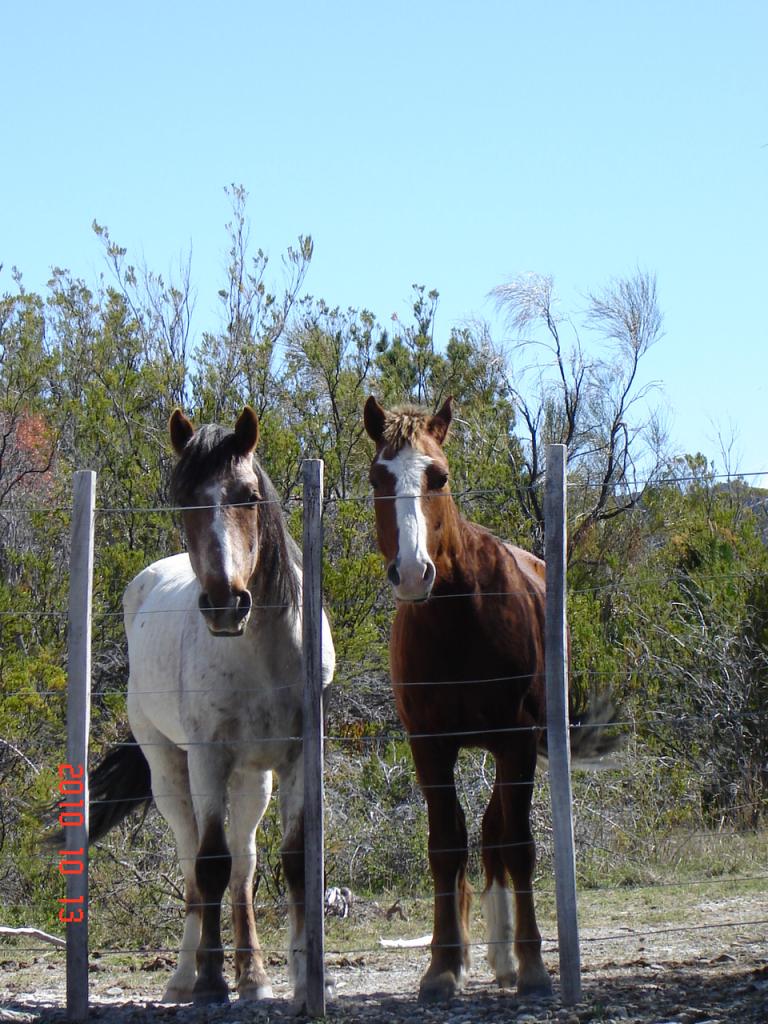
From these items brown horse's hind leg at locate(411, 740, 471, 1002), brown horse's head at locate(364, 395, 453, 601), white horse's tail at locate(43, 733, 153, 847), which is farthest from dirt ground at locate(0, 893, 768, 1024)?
brown horse's head at locate(364, 395, 453, 601)

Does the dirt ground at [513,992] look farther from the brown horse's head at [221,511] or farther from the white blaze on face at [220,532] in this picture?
the white blaze on face at [220,532]

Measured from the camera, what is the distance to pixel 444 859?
16.7 ft

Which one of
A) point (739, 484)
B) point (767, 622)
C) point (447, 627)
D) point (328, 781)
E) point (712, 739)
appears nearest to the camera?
point (447, 627)

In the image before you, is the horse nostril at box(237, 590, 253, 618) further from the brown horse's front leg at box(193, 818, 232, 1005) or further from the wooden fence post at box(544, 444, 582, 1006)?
the wooden fence post at box(544, 444, 582, 1006)

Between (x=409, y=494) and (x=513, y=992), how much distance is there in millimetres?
2106

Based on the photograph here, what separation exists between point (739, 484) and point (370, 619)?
8.20 metres

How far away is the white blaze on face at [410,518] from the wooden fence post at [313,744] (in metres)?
0.31

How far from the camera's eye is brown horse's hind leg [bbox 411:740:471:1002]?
16.3 feet

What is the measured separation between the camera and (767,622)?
10656 millimetres

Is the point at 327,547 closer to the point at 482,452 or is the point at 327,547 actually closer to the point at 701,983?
the point at 482,452

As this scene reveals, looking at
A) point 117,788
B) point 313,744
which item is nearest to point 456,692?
point 313,744

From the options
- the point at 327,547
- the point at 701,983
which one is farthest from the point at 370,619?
the point at 701,983

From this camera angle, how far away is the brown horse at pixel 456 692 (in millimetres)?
4914

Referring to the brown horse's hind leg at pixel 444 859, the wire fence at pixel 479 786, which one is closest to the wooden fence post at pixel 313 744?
the wire fence at pixel 479 786
